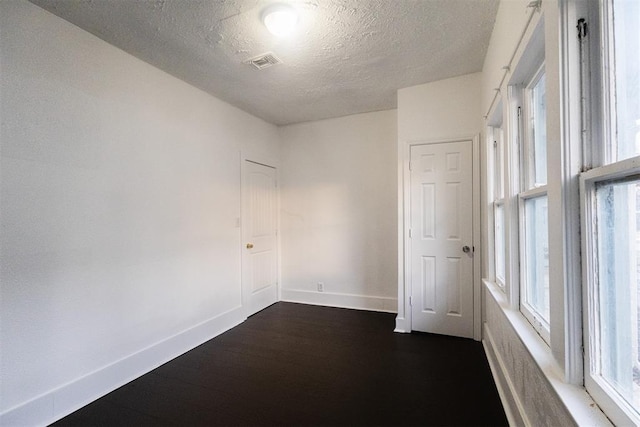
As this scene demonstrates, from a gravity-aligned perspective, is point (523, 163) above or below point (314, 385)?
above

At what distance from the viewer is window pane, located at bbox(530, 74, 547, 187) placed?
1523mm

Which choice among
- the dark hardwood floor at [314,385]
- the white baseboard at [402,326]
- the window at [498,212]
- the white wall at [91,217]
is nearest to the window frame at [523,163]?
the window at [498,212]

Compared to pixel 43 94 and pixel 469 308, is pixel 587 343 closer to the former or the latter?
pixel 469 308

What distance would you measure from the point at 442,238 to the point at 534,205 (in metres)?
1.38

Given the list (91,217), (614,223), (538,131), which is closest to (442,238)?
(538,131)

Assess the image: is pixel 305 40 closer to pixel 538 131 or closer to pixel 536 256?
pixel 538 131

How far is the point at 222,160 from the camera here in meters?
3.29

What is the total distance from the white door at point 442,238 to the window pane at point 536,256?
118cm

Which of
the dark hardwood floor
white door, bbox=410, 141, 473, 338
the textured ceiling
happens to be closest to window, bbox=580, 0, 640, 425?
the dark hardwood floor

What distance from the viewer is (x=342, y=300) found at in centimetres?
394

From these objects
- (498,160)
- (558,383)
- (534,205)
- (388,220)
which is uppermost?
(498,160)

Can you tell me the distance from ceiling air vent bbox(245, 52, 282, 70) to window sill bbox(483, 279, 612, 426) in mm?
2607

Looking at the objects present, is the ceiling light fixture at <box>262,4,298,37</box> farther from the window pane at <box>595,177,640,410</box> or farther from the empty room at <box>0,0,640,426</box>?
the window pane at <box>595,177,640,410</box>

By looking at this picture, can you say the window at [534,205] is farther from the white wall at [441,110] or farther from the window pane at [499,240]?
the white wall at [441,110]
